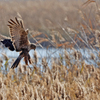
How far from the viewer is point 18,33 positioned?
1.74m

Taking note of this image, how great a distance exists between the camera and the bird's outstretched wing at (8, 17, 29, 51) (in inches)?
67.2

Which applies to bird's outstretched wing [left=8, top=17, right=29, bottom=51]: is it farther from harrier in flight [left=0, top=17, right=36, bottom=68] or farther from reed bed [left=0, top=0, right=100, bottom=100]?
reed bed [left=0, top=0, right=100, bottom=100]

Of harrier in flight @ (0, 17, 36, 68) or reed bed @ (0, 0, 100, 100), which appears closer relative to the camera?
harrier in flight @ (0, 17, 36, 68)

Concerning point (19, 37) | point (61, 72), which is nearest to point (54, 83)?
point (19, 37)

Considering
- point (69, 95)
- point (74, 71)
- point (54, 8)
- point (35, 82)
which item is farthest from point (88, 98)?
point (54, 8)

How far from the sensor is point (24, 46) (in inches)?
71.2

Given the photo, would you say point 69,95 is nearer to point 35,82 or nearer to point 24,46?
point 35,82

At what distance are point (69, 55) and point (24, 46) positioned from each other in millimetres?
1443

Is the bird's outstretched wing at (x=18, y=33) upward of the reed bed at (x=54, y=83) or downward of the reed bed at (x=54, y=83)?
upward

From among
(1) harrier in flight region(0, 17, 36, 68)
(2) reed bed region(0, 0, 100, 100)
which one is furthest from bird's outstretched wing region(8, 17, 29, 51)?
(2) reed bed region(0, 0, 100, 100)

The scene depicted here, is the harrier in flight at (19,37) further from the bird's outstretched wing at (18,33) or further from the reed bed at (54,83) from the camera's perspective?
the reed bed at (54,83)

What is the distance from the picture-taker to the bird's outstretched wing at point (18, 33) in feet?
5.60

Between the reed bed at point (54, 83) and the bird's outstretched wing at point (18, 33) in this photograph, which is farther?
the reed bed at point (54, 83)

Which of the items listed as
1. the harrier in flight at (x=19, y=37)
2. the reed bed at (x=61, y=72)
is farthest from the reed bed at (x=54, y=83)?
the harrier in flight at (x=19, y=37)
